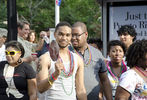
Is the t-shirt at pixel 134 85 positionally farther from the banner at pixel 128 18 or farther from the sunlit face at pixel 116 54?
the banner at pixel 128 18

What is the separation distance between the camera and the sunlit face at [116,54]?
595cm

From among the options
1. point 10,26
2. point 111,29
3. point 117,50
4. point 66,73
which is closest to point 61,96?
point 66,73

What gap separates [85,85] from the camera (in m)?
5.49

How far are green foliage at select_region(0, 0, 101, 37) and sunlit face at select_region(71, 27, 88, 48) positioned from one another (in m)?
17.3

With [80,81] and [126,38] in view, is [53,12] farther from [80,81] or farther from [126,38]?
[80,81]

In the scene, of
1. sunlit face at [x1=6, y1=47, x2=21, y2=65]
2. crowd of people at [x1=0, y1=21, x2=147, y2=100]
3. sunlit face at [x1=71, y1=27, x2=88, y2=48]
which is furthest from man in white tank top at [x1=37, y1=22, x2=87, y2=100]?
sunlit face at [x1=6, y1=47, x2=21, y2=65]

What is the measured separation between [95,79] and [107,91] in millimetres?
321

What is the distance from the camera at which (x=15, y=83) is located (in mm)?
5535

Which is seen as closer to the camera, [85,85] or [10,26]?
[85,85]

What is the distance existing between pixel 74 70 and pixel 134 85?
1.11 metres

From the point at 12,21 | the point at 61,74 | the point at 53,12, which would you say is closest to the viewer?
the point at 61,74

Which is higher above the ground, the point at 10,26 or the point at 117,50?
the point at 10,26

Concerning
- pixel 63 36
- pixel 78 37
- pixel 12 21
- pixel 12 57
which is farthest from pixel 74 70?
pixel 12 21

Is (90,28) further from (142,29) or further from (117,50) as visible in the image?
(117,50)
